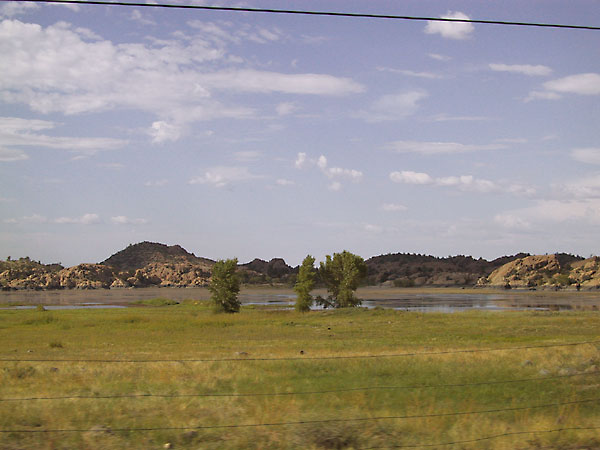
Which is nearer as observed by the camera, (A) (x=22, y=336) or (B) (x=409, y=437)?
(B) (x=409, y=437)

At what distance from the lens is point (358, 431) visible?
1025 cm

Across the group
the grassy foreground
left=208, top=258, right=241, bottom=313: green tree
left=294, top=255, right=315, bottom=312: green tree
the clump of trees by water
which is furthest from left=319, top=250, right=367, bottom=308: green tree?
the grassy foreground

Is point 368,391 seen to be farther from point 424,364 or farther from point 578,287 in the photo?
point 578,287

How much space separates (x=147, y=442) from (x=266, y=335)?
36.4 metres

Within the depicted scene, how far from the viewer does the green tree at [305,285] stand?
8181cm

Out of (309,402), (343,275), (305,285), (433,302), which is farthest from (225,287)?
(309,402)

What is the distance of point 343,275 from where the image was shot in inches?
3497

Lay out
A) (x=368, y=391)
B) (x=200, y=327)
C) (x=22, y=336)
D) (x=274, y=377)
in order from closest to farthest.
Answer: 1. (x=368, y=391)
2. (x=274, y=377)
3. (x=22, y=336)
4. (x=200, y=327)

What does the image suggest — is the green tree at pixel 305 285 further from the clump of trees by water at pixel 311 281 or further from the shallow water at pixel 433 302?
the shallow water at pixel 433 302

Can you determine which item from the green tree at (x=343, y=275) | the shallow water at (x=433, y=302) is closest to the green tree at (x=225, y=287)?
the green tree at (x=343, y=275)

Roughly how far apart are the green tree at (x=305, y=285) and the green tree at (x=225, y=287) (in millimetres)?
8466

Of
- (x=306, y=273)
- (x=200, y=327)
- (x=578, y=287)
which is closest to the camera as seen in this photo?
(x=200, y=327)

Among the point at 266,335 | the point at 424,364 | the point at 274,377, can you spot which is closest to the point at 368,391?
the point at 274,377

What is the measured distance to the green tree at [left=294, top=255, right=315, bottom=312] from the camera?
81.8m
